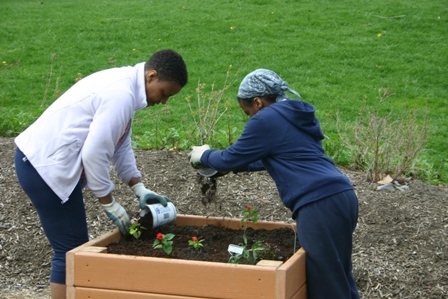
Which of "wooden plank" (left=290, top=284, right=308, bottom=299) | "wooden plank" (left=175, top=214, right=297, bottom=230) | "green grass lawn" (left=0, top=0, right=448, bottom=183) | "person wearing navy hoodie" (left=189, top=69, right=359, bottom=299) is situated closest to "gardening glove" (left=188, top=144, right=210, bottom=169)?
"person wearing navy hoodie" (left=189, top=69, right=359, bottom=299)

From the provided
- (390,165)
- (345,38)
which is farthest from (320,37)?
(390,165)

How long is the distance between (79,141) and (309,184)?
1191 millimetres

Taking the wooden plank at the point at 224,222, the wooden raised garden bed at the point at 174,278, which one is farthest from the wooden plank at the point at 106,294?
the wooden plank at the point at 224,222

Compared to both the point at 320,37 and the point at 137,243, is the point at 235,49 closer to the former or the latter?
the point at 320,37

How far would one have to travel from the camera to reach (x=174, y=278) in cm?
324

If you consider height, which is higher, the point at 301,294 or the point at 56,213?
the point at 56,213

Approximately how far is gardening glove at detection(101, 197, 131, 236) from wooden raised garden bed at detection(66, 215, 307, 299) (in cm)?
24

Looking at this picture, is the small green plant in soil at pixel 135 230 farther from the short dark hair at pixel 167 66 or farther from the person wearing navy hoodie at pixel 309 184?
the short dark hair at pixel 167 66

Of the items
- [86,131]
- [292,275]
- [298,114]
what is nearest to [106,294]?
[86,131]

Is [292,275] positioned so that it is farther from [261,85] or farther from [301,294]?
[261,85]

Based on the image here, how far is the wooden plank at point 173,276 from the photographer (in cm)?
313

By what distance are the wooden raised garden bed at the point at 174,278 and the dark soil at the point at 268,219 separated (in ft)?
2.02

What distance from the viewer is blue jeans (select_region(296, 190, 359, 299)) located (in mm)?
3373

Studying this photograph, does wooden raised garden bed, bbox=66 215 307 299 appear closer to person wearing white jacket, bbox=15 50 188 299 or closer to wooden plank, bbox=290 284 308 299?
wooden plank, bbox=290 284 308 299
